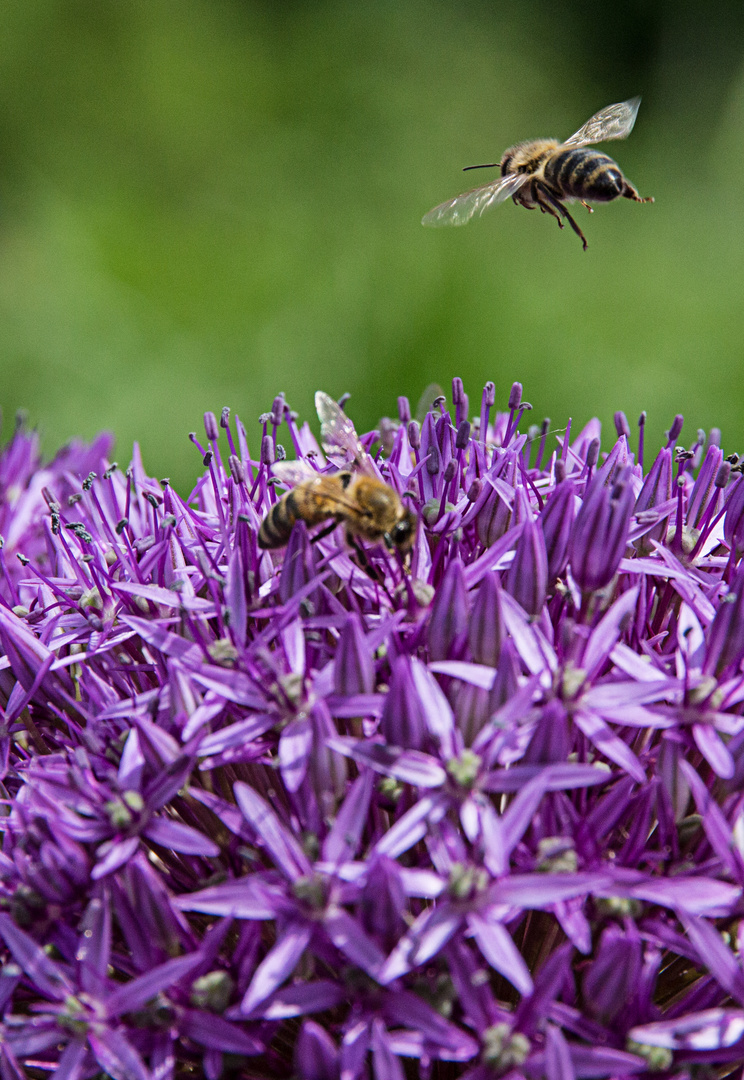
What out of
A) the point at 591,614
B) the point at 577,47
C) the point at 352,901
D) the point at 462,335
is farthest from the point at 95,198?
the point at 352,901

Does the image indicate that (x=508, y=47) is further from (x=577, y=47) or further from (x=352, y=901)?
(x=352, y=901)

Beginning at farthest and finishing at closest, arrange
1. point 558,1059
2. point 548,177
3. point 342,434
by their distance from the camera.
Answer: point 548,177 < point 342,434 < point 558,1059

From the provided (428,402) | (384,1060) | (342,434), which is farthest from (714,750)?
(428,402)

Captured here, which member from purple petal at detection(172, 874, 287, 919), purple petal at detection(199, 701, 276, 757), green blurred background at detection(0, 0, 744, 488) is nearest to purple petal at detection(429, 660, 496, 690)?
purple petal at detection(199, 701, 276, 757)

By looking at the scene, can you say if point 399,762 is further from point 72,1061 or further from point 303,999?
point 72,1061

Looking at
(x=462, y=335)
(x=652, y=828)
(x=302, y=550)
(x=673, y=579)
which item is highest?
(x=462, y=335)

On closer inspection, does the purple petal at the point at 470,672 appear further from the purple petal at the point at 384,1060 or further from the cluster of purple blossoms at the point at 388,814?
the purple petal at the point at 384,1060

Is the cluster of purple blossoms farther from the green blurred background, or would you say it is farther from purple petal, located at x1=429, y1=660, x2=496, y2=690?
the green blurred background
